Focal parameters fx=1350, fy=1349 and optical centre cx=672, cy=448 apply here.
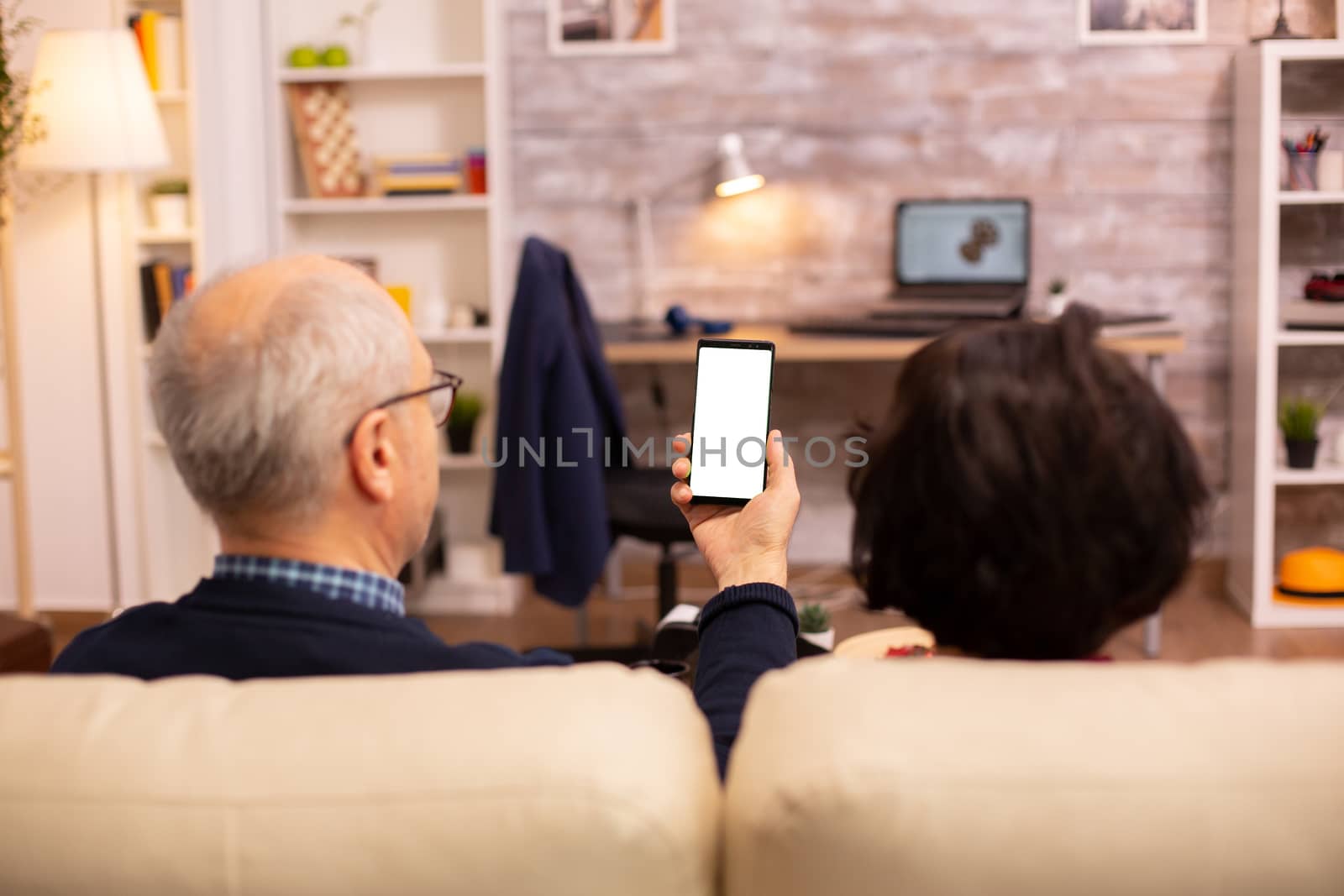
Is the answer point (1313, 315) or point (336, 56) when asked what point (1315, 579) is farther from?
point (336, 56)

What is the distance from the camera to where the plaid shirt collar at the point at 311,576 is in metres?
1.16

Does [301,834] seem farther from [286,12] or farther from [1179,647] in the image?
[286,12]

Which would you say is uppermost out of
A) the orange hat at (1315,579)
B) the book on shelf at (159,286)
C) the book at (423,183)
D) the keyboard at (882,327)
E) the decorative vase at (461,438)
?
the book at (423,183)

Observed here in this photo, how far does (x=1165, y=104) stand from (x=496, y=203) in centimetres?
210

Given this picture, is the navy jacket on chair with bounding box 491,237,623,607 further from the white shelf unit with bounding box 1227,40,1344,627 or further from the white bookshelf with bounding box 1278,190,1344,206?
the white bookshelf with bounding box 1278,190,1344,206

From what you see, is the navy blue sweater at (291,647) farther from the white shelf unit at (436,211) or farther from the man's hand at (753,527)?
the white shelf unit at (436,211)

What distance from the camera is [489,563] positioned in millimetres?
4254

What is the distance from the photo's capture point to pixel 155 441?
393 cm

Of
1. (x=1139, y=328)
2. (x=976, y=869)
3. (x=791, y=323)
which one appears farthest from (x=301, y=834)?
(x=791, y=323)

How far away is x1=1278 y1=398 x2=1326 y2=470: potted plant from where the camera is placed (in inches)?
156

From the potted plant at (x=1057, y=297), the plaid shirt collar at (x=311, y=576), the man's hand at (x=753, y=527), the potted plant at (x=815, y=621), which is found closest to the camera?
the plaid shirt collar at (x=311, y=576)

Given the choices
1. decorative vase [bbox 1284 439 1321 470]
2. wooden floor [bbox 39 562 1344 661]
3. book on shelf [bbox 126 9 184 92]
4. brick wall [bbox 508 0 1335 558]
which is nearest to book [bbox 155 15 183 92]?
book on shelf [bbox 126 9 184 92]

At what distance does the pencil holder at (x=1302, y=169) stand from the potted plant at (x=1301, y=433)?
2.10 feet

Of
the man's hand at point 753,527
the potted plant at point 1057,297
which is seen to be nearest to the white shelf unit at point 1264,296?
the potted plant at point 1057,297
